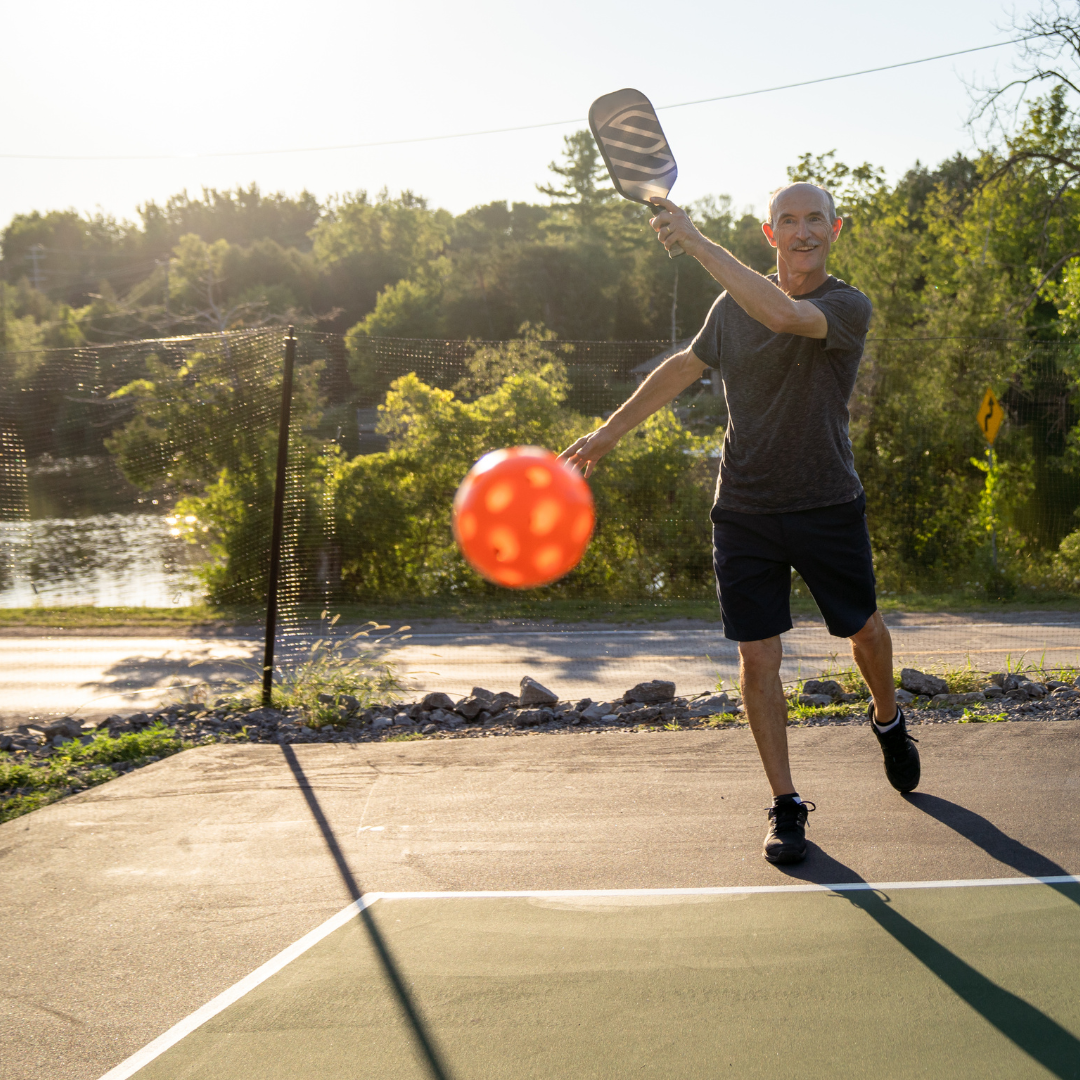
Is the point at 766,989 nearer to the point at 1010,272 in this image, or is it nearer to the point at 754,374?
the point at 754,374

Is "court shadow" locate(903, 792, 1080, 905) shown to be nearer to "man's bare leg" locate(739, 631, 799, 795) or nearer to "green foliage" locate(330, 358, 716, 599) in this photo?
"man's bare leg" locate(739, 631, 799, 795)

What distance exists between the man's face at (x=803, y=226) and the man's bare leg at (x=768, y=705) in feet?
4.55

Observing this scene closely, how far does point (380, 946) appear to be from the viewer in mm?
3416

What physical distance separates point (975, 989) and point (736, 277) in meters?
2.13

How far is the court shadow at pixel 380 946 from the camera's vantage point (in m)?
2.75

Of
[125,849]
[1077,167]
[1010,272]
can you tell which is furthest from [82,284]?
[125,849]

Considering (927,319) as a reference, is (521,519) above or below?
below

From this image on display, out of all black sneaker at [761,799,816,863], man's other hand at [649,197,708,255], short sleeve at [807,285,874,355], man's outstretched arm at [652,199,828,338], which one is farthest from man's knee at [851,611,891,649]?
man's other hand at [649,197,708,255]

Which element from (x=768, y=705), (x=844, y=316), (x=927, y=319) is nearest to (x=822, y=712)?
(x=768, y=705)

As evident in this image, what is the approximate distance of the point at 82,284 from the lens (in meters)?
106

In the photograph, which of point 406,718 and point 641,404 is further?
point 406,718

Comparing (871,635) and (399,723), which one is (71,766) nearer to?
(399,723)

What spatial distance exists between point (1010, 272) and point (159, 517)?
80.6 ft

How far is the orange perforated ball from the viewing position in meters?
3.80
